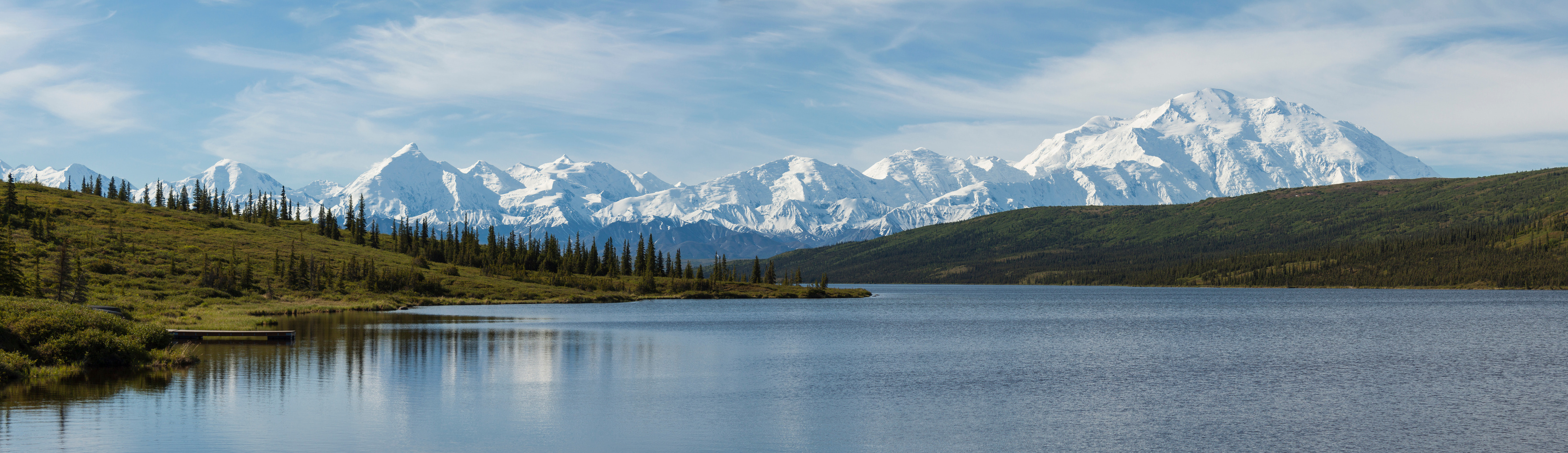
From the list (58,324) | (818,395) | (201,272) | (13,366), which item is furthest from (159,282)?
(818,395)

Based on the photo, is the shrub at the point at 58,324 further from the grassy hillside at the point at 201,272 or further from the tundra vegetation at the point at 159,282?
the grassy hillside at the point at 201,272

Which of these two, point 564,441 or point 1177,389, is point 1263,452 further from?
point 564,441

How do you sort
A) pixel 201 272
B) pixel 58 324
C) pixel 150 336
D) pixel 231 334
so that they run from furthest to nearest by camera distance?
pixel 201 272 < pixel 231 334 < pixel 150 336 < pixel 58 324

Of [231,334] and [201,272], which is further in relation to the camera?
[201,272]

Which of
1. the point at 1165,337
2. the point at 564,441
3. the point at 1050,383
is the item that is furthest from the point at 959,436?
the point at 1165,337

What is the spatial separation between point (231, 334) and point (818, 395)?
4732 cm

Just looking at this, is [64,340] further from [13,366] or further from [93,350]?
[13,366]

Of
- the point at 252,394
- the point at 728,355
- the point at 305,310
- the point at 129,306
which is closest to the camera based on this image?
the point at 252,394

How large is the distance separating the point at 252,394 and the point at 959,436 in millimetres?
28230

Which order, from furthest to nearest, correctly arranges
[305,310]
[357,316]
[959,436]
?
[305,310]
[357,316]
[959,436]

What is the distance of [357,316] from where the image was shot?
10906 centimetres

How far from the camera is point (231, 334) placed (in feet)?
231

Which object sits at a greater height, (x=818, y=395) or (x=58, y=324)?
(x=58, y=324)

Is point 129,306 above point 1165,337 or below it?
above
